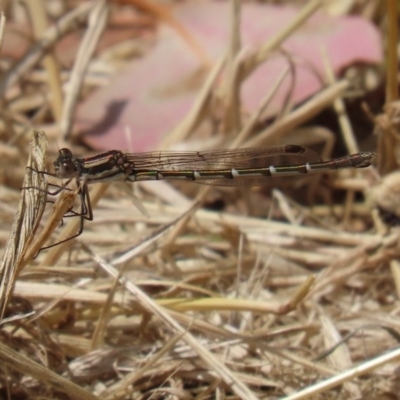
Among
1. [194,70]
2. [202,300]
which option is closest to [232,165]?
[202,300]

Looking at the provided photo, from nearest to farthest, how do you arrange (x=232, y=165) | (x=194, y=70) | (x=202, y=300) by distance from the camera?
1. (x=202, y=300)
2. (x=232, y=165)
3. (x=194, y=70)

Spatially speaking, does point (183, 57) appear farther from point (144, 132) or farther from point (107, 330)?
point (107, 330)

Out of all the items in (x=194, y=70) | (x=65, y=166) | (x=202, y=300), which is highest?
(x=194, y=70)

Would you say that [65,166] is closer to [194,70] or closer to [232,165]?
[232,165]

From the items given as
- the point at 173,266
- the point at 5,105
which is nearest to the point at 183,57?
the point at 5,105

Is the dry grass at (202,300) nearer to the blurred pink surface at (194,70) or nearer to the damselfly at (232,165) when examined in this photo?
the damselfly at (232,165)

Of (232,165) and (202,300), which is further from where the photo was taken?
(232,165)

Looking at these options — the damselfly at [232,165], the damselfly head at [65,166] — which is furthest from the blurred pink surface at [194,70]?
the damselfly head at [65,166]
